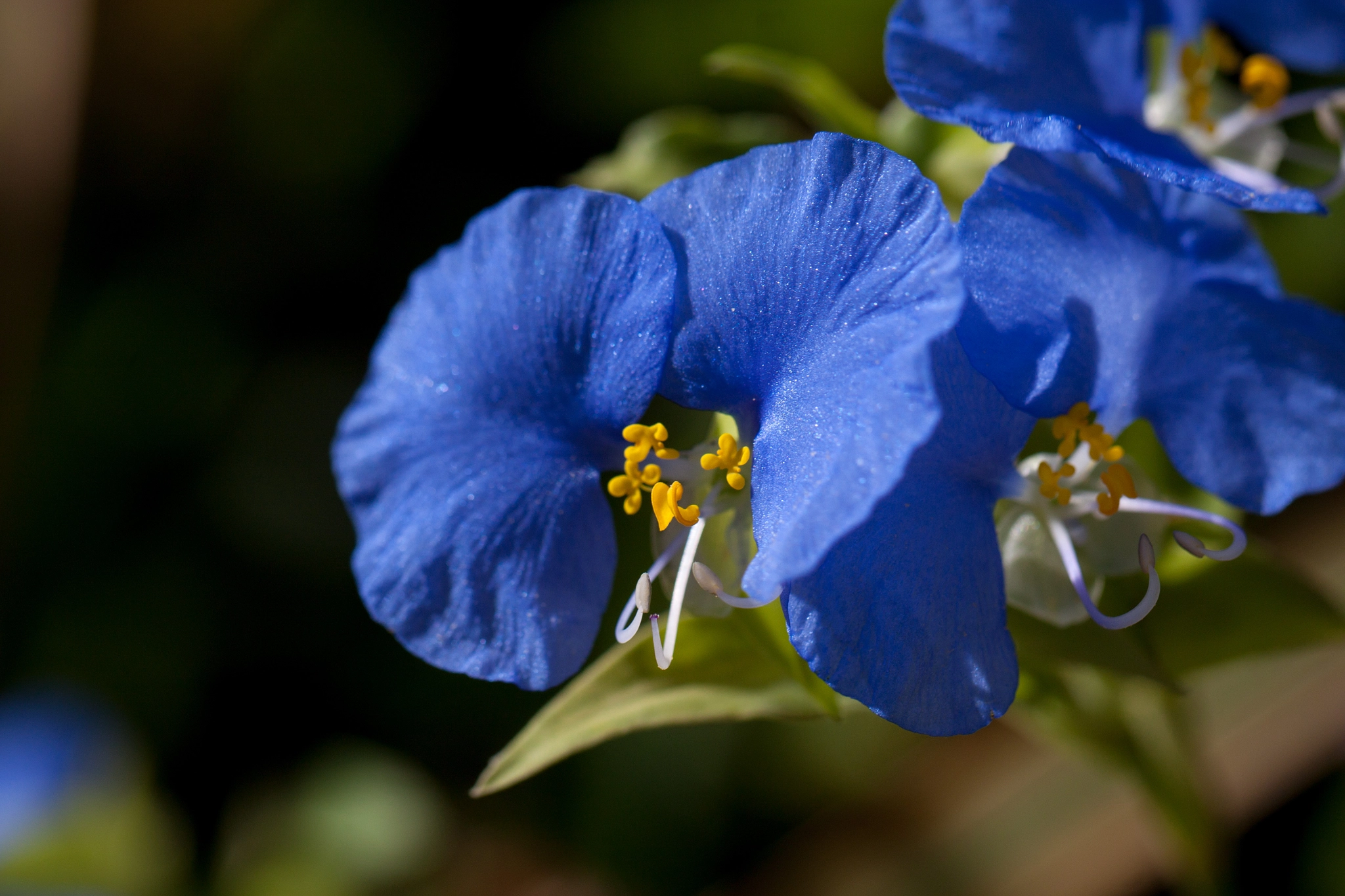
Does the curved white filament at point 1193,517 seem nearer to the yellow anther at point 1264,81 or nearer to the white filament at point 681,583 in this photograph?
the white filament at point 681,583

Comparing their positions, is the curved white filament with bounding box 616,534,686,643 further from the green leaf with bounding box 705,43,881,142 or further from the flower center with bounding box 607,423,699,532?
the green leaf with bounding box 705,43,881,142

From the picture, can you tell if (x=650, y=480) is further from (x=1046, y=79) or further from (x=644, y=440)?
(x=1046, y=79)

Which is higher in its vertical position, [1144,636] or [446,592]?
[446,592]

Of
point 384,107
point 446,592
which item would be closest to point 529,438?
point 446,592

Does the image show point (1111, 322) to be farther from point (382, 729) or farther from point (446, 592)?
point (382, 729)

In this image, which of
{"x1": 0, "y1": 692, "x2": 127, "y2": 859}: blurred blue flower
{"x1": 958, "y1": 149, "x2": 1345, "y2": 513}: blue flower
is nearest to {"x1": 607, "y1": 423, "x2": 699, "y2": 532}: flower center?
{"x1": 958, "y1": 149, "x2": 1345, "y2": 513}: blue flower

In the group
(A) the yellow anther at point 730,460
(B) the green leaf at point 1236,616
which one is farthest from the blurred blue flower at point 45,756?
(B) the green leaf at point 1236,616

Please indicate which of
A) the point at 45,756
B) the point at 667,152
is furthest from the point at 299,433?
the point at 667,152
